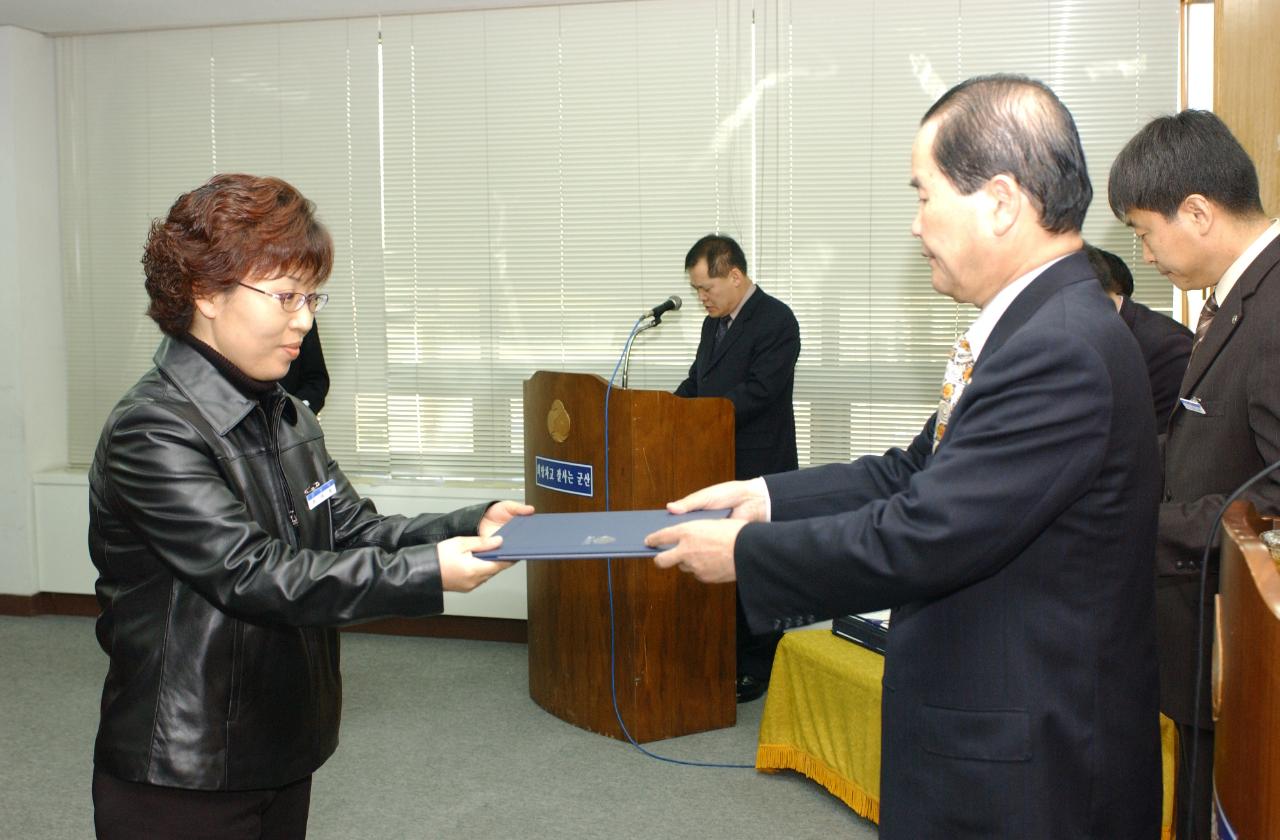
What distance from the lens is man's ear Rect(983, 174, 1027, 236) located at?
1.43 metres

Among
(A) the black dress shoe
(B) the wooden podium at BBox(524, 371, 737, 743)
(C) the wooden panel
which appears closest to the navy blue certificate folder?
(B) the wooden podium at BBox(524, 371, 737, 743)

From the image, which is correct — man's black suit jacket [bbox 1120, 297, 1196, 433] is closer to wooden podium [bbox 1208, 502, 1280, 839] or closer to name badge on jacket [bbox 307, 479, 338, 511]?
wooden podium [bbox 1208, 502, 1280, 839]

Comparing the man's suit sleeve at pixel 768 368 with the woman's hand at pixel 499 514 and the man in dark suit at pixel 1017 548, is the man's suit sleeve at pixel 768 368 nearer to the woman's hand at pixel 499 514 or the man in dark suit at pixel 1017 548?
the woman's hand at pixel 499 514

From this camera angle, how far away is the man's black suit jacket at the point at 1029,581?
4.38ft

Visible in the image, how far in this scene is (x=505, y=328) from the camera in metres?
5.37

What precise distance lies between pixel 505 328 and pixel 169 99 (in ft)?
6.84

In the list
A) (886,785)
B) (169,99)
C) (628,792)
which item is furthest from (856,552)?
(169,99)

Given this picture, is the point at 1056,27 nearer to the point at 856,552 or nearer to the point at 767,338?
the point at 767,338

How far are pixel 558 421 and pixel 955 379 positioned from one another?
250 centimetres

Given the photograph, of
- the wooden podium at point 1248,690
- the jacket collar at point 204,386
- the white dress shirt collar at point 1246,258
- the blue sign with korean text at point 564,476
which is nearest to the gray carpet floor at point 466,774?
the blue sign with korean text at point 564,476

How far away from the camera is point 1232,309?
1.96 meters

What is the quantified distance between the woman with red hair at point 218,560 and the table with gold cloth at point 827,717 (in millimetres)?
1779

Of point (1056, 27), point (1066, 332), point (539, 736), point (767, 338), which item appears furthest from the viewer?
point (1056, 27)

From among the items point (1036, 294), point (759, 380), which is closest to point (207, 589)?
point (1036, 294)
